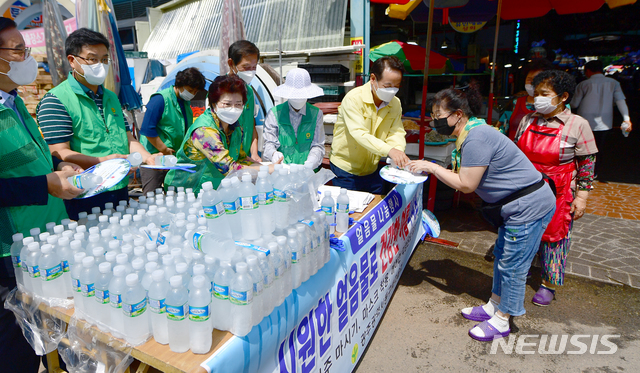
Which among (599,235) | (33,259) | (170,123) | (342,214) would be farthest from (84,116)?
(599,235)

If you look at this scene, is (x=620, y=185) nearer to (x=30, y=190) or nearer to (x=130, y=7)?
(x=30, y=190)

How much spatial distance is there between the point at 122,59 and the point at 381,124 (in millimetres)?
3641

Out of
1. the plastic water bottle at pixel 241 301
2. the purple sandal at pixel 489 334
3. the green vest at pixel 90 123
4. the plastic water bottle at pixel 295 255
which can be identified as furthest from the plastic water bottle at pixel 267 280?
the purple sandal at pixel 489 334

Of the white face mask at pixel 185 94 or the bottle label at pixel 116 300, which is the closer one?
the bottle label at pixel 116 300

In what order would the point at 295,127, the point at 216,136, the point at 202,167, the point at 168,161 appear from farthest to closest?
the point at 295,127
the point at 202,167
the point at 216,136
the point at 168,161

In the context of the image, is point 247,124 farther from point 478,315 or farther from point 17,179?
point 478,315

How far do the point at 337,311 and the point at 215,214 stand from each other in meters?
1.12

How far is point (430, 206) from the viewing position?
566 centimetres

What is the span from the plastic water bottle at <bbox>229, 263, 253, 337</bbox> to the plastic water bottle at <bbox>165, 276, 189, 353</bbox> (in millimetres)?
197

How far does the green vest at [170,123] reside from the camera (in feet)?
13.2

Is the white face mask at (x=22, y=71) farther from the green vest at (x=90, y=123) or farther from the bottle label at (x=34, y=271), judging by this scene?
the bottle label at (x=34, y=271)

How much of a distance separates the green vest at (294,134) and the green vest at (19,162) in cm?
213

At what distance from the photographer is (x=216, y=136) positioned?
287 cm

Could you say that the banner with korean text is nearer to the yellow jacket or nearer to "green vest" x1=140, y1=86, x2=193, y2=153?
the yellow jacket
